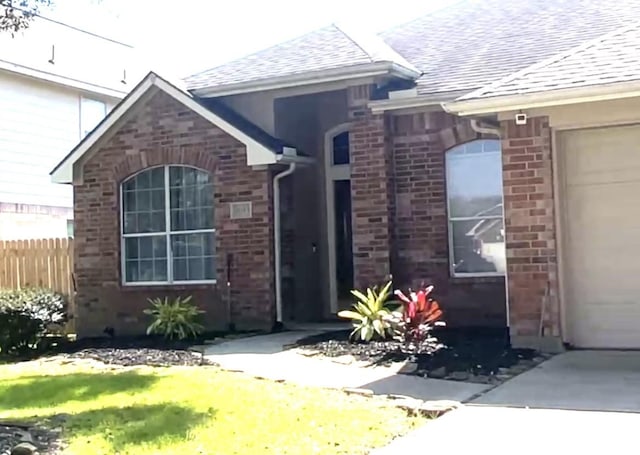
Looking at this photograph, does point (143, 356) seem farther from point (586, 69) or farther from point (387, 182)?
point (586, 69)

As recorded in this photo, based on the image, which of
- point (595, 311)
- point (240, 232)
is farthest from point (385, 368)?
point (240, 232)

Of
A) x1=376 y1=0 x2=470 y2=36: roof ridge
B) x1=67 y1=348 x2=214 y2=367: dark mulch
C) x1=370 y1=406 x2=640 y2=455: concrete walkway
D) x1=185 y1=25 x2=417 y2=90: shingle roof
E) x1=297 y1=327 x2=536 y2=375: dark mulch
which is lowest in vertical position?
x1=370 y1=406 x2=640 y2=455: concrete walkway

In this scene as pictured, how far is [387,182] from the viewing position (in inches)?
562

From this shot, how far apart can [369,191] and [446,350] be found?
152 inches

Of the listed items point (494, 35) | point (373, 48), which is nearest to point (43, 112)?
point (373, 48)

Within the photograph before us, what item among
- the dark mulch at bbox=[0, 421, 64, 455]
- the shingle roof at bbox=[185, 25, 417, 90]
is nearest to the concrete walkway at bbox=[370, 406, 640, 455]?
the dark mulch at bbox=[0, 421, 64, 455]

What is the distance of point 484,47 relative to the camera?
51.0 ft

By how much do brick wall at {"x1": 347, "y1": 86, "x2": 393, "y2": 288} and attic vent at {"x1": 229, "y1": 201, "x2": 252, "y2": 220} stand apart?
5.91 ft

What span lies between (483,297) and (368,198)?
7.86 feet

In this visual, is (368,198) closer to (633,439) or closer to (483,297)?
(483,297)

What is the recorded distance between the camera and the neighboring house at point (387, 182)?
36.1 feet

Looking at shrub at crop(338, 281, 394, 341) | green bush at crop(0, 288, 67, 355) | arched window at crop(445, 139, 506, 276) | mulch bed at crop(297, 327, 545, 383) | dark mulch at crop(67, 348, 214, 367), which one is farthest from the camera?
arched window at crop(445, 139, 506, 276)

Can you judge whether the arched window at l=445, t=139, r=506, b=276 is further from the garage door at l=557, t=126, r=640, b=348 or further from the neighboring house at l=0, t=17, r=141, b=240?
the neighboring house at l=0, t=17, r=141, b=240

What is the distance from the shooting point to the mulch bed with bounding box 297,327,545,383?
9844 millimetres
